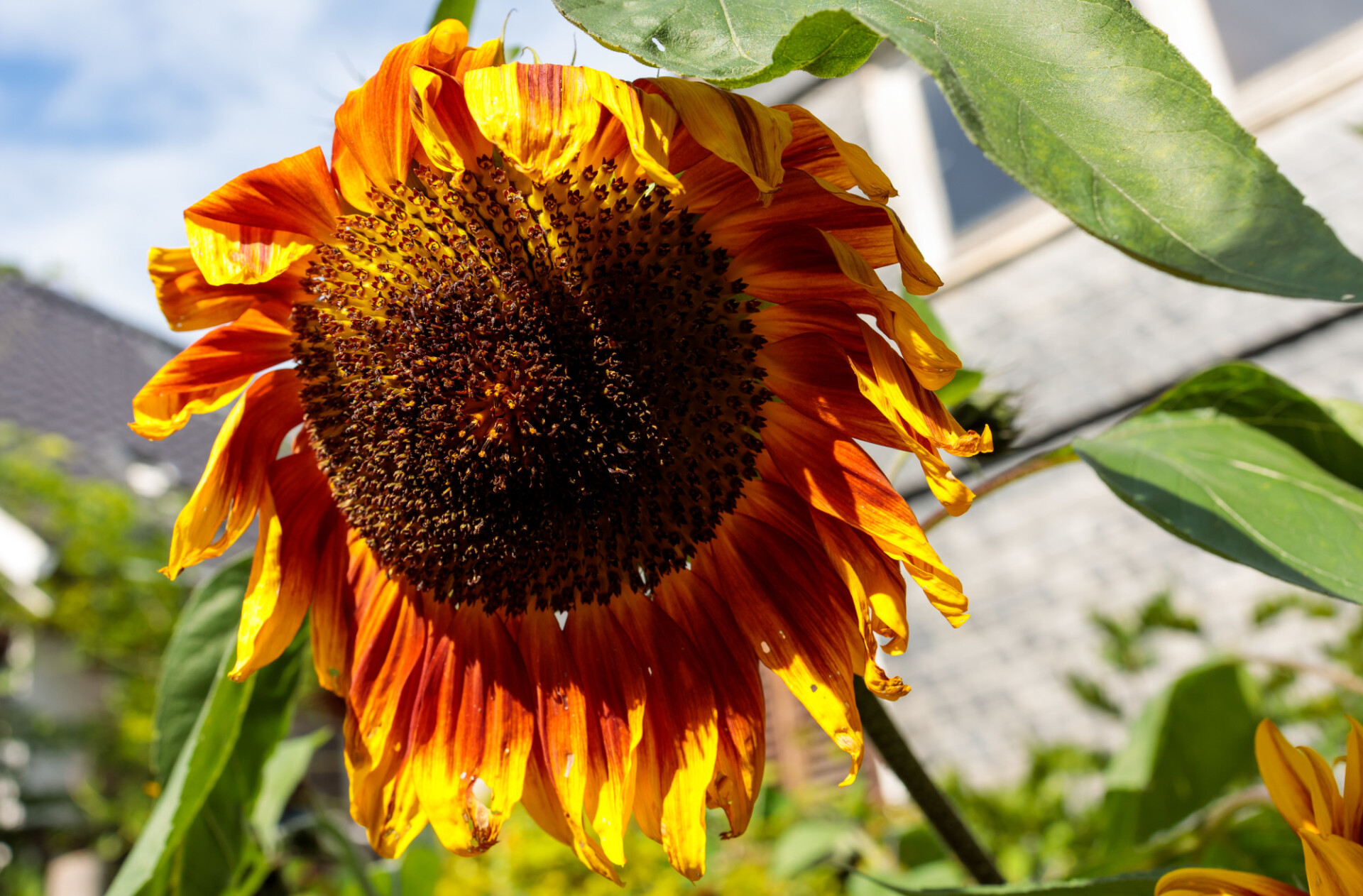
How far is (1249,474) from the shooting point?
668 mm

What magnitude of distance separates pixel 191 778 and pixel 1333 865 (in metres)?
0.73

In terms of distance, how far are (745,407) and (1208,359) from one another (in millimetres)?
4620

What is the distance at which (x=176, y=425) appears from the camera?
71 centimetres

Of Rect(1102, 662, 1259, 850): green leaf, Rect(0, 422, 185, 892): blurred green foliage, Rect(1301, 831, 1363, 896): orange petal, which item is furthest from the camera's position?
Rect(0, 422, 185, 892): blurred green foliage

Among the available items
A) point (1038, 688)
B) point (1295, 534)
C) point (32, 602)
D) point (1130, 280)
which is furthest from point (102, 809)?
point (1295, 534)

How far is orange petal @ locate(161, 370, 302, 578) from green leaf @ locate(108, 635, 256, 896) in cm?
12

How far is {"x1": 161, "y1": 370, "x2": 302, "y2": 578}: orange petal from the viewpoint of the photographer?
0.69 metres

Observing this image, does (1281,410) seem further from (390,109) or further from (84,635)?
(84,635)

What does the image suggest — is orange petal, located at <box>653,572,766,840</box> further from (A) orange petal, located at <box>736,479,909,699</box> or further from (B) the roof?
(B) the roof

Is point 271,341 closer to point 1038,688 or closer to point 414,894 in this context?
point 414,894

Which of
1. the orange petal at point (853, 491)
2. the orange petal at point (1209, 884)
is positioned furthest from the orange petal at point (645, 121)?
the orange petal at point (1209, 884)

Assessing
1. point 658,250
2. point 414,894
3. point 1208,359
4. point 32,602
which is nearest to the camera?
point 658,250

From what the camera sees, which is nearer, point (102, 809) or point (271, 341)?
point (271, 341)

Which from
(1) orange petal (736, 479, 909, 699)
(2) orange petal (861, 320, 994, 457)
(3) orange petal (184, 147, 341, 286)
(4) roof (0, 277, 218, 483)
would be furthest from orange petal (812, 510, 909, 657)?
(4) roof (0, 277, 218, 483)
